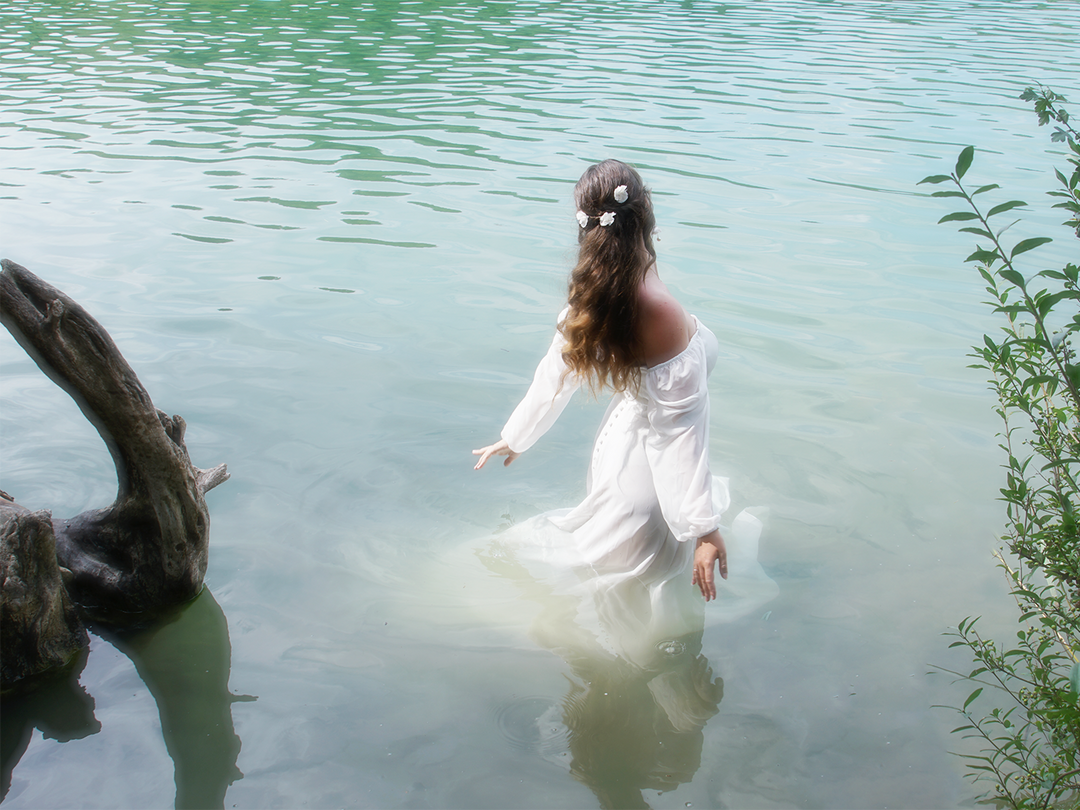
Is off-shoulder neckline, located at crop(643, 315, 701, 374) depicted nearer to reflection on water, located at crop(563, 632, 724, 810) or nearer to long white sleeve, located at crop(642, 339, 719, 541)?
long white sleeve, located at crop(642, 339, 719, 541)

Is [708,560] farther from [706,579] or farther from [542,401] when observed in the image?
[542,401]

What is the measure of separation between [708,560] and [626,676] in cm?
69

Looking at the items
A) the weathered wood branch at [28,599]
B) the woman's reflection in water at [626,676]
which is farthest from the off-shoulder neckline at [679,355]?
the weathered wood branch at [28,599]

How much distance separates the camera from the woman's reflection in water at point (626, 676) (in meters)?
3.22

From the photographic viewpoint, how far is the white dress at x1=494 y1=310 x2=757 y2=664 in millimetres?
3471

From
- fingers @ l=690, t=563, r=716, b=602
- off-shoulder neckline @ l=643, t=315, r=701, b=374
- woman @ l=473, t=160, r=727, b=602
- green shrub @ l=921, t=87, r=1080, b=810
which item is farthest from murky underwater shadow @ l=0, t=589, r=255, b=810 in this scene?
green shrub @ l=921, t=87, r=1080, b=810

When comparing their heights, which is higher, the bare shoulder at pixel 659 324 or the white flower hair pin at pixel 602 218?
the white flower hair pin at pixel 602 218

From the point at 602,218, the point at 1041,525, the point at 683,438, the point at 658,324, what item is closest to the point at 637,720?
the point at 683,438

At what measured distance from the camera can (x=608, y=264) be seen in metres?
3.25

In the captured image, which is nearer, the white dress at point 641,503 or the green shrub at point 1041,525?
the green shrub at point 1041,525

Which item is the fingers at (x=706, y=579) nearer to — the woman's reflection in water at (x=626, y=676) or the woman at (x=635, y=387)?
the woman at (x=635, y=387)

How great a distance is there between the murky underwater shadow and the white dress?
1.53 metres

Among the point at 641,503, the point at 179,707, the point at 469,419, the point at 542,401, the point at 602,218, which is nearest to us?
the point at 602,218

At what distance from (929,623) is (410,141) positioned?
9.32 meters
